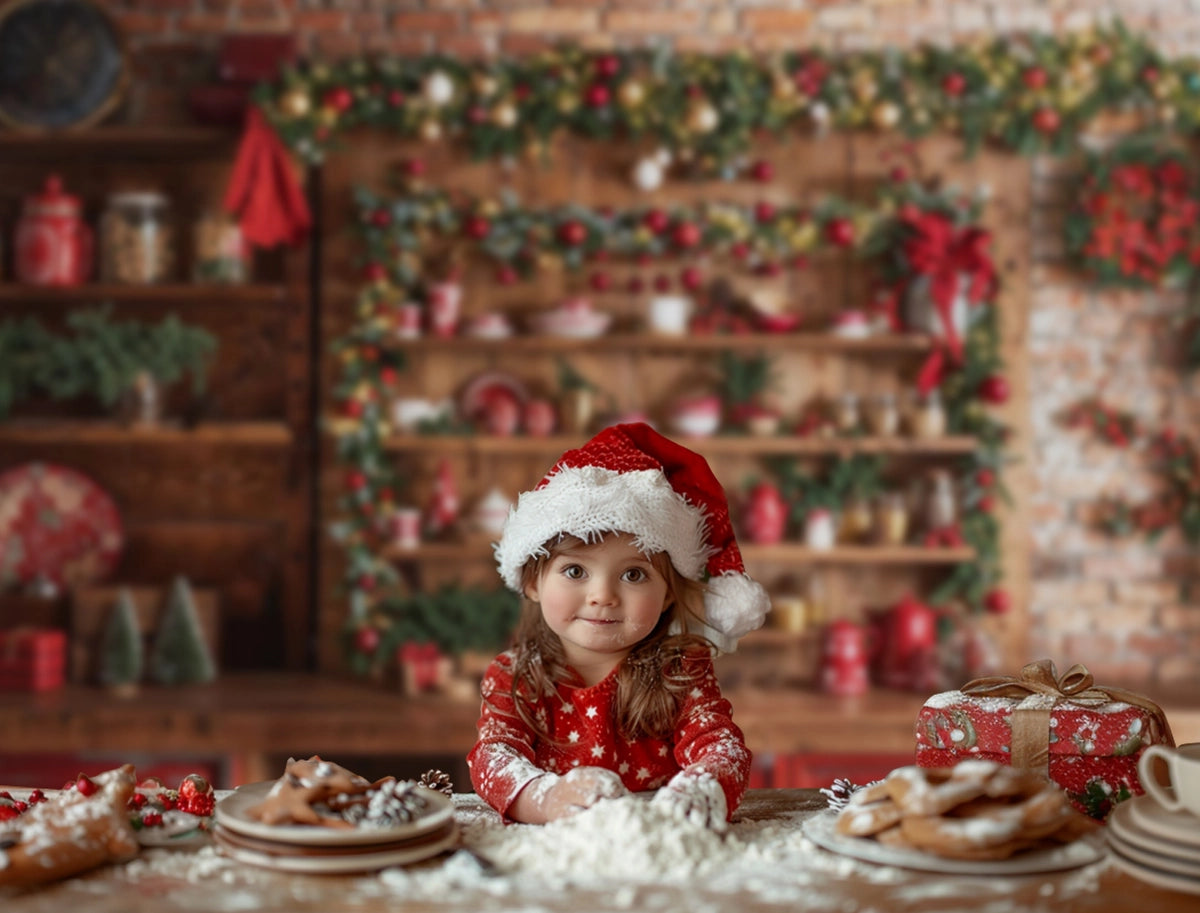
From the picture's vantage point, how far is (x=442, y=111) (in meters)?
4.15

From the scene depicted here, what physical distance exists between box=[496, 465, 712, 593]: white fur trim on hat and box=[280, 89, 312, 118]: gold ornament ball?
2.60 meters

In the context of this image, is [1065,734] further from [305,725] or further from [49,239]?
[49,239]

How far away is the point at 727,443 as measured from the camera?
414cm

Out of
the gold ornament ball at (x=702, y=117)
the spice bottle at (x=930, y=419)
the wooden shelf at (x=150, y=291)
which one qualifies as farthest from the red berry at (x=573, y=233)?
the spice bottle at (x=930, y=419)

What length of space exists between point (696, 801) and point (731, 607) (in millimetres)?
408

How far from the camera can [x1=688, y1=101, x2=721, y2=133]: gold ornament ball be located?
407cm

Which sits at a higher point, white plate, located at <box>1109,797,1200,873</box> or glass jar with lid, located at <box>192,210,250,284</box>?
glass jar with lid, located at <box>192,210,250,284</box>

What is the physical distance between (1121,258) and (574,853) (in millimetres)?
3490

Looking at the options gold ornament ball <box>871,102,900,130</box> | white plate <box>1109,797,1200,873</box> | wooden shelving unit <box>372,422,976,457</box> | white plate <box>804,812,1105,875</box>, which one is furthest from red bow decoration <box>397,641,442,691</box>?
white plate <box>1109,797,1200,873</box>

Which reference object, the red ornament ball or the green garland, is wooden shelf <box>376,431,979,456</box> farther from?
the green garland

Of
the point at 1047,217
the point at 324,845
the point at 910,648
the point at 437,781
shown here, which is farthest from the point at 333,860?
the point at 1047,217

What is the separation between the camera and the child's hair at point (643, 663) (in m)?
1.72

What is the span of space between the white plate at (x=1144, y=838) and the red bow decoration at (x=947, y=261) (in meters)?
2.94

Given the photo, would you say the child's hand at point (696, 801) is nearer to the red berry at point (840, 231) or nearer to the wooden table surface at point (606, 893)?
the wooden table surface at point (606, 893)
